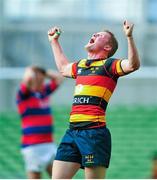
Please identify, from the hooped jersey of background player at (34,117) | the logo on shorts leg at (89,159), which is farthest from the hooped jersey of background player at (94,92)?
the hooped jersey of background player at (34,117)

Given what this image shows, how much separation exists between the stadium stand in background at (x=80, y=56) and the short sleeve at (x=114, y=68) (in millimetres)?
4739

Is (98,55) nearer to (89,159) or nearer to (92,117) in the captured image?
(92,117)

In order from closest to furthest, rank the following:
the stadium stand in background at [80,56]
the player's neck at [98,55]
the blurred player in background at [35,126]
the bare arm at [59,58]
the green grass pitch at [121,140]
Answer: the player's neck at [98,55], the bare arm at [59,58], the blurred player in background at [35,126], the green grass pitch at [121,140], the stadium stand in background at [80,56]

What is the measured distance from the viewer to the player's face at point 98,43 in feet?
22.5

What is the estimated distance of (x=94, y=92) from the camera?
6766 millimetres

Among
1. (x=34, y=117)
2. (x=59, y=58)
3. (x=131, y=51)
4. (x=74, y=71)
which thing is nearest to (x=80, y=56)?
(x=34, y=117)

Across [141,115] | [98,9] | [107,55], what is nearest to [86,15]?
[98,9]

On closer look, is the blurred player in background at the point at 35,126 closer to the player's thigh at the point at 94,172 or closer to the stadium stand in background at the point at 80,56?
the stadium stand in background at the point at 80,56

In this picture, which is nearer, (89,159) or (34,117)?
(89,159)

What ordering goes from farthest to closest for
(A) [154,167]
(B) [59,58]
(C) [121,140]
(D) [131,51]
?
(C) [121,140] < (A) [154,167] < (B) [59,58] < (D) [131,51]

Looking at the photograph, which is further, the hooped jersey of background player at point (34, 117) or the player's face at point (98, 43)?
the hooped jersey of background player at point (34, 117)

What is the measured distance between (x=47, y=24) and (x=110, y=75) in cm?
831

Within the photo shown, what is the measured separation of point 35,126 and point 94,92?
2875mm

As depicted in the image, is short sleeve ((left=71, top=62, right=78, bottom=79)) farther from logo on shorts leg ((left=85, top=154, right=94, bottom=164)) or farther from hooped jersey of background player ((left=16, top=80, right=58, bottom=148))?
hooped jersey of background player ((left=16, top=80, right=58, bottom=148))
